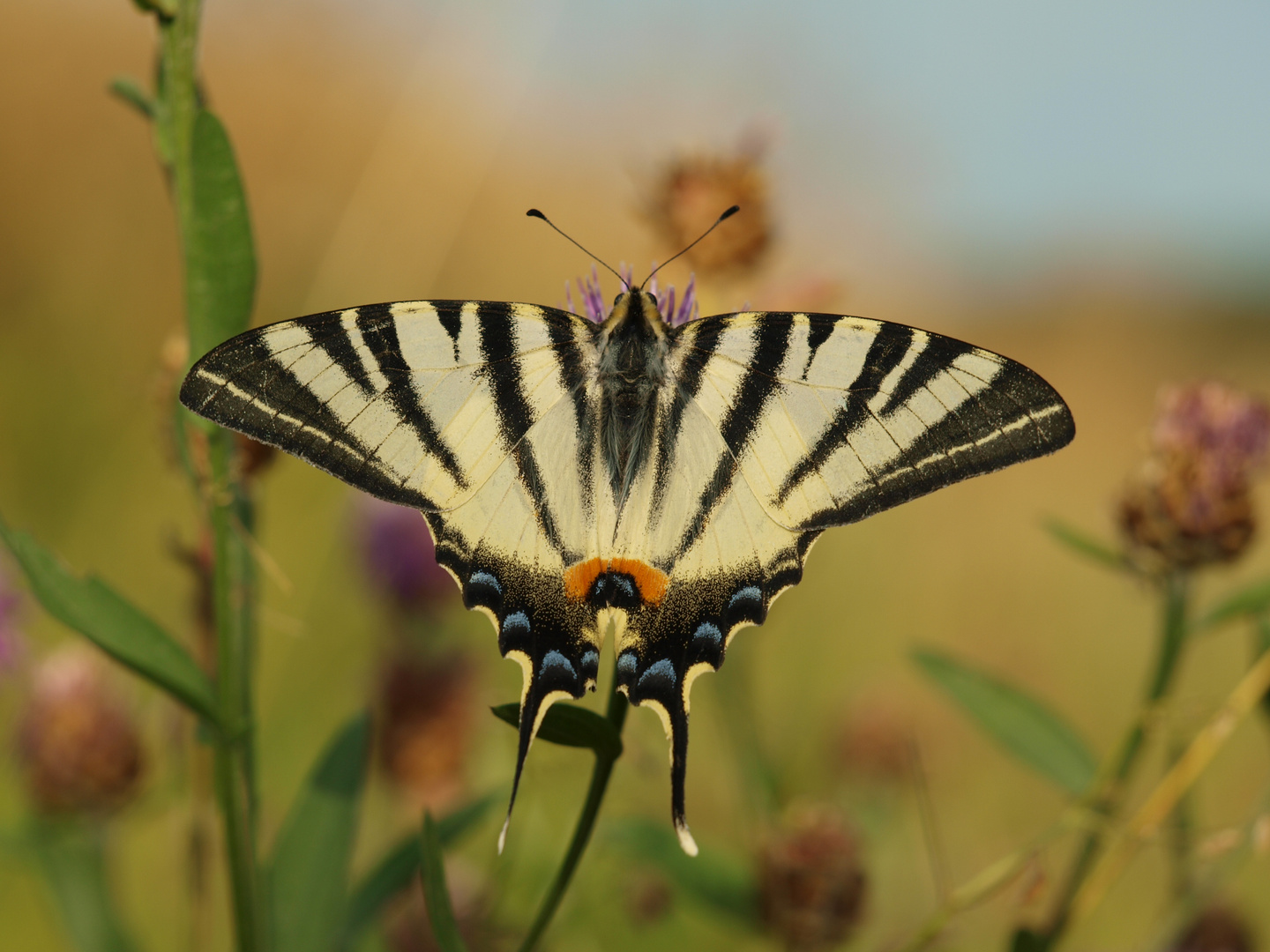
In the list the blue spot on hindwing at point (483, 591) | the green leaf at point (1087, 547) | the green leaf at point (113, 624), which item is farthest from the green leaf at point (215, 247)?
the green leaf at point (1087, 547)

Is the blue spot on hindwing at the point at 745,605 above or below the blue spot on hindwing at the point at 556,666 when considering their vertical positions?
above

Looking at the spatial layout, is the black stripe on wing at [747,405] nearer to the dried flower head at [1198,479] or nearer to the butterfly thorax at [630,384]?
the butterfly thorax at [630,384]

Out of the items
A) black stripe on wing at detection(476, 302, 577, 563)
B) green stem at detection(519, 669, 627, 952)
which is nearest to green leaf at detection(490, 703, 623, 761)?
green stem at detection(519, 669, 627, 952)

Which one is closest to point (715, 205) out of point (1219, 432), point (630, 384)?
point (630, 384)

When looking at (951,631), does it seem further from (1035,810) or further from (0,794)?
(0,794)

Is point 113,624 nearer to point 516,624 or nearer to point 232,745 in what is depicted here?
point 232,745

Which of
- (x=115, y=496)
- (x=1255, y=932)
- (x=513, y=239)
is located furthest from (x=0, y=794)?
(x=513, y=239)
